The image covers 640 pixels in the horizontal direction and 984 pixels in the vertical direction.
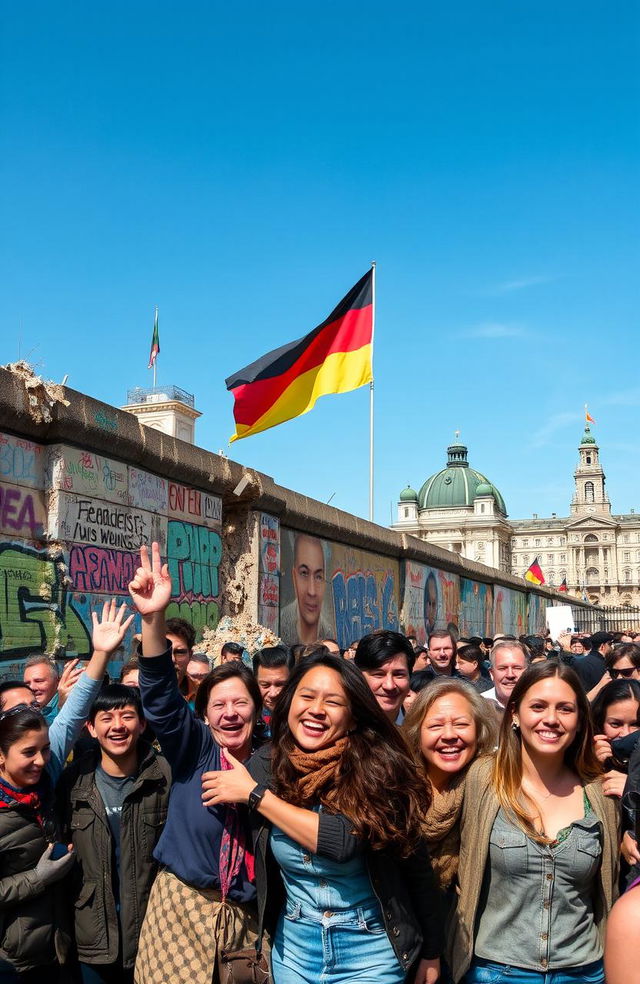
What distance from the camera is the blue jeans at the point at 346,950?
2688 millimetres

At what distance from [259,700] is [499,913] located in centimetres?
120

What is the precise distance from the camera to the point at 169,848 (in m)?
3.27

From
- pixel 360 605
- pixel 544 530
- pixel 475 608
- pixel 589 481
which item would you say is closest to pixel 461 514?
pixel 544 530

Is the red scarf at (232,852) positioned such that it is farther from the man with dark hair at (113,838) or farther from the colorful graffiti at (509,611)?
the colorful graffiti at (509,611)

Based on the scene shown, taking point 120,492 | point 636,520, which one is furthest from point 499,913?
point 636,520

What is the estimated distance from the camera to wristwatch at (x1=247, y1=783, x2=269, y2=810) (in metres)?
2.76

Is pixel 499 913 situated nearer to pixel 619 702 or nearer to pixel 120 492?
pixel 619 702

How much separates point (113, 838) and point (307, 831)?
1.24 metres

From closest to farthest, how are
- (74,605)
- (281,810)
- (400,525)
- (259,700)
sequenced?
(281,810) < (259,700) < (74,605) < (400,525)

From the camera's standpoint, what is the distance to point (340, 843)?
2.64m

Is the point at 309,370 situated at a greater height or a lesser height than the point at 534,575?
greater

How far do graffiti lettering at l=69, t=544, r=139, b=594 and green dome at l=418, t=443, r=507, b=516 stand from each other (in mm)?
97237

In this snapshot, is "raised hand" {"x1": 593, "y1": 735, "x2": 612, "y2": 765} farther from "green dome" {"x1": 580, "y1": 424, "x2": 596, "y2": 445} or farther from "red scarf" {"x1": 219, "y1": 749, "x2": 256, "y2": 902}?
"green dome" {"x1": 580, "y1": 424, "x2": 596, "y2": 445}

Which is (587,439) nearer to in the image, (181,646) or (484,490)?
(484,490)
